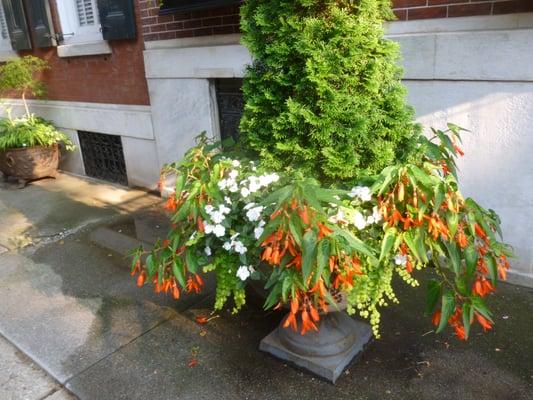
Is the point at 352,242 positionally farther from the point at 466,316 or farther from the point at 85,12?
the point at 85,12

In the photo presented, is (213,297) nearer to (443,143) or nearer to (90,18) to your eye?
(443,143)

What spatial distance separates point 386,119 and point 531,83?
1.28 metres

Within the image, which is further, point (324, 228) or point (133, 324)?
point (133, 324)

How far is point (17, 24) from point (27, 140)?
6.65 feet

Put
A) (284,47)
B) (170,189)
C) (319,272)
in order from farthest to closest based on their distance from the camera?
(170,189) → (284,47) → (319,272)

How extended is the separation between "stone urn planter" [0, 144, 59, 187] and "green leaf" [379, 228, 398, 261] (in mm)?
5825

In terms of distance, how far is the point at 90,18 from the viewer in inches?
263

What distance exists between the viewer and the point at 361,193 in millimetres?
2445

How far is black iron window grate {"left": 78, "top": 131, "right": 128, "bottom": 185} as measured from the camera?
21.7 ft

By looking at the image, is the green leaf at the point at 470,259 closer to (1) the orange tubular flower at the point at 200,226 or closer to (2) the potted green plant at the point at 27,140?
(1) the orange tubular flower at the point at 200,226

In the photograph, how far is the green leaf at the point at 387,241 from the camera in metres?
2.28

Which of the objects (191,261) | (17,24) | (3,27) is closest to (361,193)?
(191,261)

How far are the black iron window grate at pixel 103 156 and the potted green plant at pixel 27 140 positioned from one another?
0.81 ft

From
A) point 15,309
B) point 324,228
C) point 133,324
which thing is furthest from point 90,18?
point 324,228
